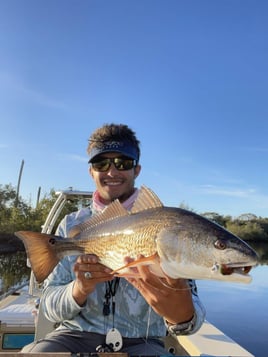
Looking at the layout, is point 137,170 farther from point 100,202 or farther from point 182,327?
point 182,327

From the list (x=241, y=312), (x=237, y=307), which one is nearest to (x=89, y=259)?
(x=241, y=312)

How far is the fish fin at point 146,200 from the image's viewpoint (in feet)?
8.88

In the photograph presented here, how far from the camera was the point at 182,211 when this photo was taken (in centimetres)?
244

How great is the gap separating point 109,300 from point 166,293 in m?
1.05

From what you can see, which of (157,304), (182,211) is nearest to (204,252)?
(182,211)

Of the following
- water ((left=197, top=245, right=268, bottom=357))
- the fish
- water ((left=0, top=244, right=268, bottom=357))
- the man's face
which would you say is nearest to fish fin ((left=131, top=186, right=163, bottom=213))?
the fish

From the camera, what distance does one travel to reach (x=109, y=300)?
345cm

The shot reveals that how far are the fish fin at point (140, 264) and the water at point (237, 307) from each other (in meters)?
5.70

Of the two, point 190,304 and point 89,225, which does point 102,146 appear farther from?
point 190,304

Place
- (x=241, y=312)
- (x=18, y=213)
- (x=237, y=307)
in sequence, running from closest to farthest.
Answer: (x=241, y=312) < (x=237, y=307) < (x=18, y=213)

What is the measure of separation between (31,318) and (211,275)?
14.6 ft

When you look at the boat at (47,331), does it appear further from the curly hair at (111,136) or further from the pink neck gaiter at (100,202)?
the curly hair at (111,136)

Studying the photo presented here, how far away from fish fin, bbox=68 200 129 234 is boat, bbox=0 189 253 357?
1.85 meters

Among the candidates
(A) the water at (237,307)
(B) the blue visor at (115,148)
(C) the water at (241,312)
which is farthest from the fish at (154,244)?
(C) the water at (241,312)
